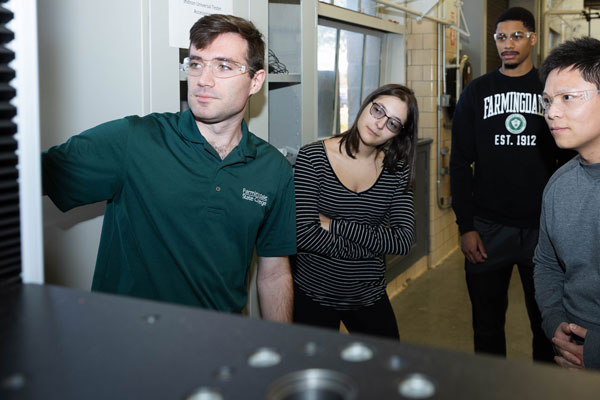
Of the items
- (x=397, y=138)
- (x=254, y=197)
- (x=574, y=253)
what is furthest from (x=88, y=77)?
(x=574, y=253)

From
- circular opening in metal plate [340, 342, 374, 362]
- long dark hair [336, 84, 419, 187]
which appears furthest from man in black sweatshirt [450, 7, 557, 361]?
circular opening in metal plate [340, 342, 374, 362]

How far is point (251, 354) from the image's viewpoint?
0.42m

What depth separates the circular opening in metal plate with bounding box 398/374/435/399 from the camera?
0.37 metres

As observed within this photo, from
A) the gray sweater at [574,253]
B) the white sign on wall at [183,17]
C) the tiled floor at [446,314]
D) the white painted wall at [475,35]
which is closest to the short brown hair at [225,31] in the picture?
the white sign on wall at [183,17]

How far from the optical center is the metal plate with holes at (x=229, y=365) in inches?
14.7

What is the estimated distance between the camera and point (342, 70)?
13.9ft

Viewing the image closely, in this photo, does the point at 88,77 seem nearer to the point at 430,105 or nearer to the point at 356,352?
the point at 356,352

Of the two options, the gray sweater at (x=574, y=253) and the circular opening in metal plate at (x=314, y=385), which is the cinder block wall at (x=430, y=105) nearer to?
the gray sweater at (x=574, y=253)

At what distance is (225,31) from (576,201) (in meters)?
1.20

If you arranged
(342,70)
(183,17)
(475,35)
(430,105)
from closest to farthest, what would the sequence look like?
(183,17)
(342,70)
(430,105)
(475,35)

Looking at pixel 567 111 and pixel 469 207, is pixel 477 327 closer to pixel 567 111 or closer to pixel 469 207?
pixel 469 207

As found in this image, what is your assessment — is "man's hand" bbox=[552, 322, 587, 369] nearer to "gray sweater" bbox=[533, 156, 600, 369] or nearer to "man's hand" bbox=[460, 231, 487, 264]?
"gray sweater" bbox=[533, 156, 600, 369]

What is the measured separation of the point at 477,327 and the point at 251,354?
8.81 feet

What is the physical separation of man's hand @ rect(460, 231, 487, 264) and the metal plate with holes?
249cm
